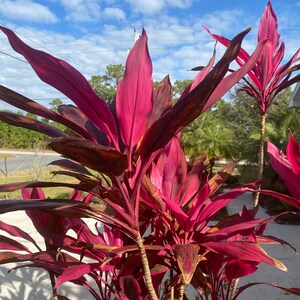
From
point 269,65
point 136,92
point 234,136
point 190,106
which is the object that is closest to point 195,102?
point 190,106

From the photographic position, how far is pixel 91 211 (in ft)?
2.55

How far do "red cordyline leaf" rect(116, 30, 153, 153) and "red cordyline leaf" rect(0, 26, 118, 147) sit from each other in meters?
0.04

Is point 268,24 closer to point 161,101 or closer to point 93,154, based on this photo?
point 161,101

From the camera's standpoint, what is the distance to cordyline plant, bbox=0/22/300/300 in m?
0.64

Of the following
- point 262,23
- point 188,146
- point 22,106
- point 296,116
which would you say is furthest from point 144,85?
point 188,146

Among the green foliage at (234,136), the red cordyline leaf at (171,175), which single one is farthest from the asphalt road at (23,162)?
the red cordyline leaf at (171,175)

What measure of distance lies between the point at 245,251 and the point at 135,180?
0.30 metres

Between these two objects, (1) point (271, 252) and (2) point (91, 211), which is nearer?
(2) point (91, 211)

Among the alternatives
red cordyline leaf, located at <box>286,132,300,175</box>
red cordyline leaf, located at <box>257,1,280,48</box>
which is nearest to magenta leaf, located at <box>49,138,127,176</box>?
red cordyline leaf, located at <box>286,132,300,175</box>

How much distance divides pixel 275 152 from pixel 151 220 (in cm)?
42

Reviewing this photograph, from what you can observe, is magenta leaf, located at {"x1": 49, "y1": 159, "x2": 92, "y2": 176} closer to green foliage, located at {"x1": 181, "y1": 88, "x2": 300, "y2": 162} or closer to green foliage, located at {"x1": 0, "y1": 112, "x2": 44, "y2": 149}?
green foliage, located at {"x1": 181, "y1": 88, "x2": 300, "y2": 162}

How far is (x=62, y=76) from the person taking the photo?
65cm

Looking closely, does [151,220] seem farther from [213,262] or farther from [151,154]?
[151,154]

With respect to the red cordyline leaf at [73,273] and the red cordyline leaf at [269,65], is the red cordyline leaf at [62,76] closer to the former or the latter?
the red cordyline leaf at [73,273]
